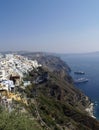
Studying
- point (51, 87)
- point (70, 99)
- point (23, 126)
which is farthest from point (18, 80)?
point (23, 126)

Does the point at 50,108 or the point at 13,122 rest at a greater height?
the point at 13,122

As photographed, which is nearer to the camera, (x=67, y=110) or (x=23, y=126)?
(x=23, y=126)

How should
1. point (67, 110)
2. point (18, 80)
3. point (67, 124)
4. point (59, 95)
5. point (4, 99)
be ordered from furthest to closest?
point (59, 95)
point (18, 80)
point (67, 110)
point (67, 124)
point (4, 99)

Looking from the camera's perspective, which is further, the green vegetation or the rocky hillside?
the rocky hillside

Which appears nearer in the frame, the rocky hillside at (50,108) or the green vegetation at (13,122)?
the green vegetation at (13,122)

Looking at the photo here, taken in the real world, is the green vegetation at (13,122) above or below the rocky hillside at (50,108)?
above

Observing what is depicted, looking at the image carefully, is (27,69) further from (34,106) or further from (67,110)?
(34,106)

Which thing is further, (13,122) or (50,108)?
(50,108)

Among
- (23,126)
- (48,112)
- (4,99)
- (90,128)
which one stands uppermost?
(23,126)

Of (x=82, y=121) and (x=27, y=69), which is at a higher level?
(x=27, y=69)

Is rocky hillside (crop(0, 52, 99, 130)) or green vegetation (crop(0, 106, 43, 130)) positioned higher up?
green vegetation (crop(0, 106, 43, 130))

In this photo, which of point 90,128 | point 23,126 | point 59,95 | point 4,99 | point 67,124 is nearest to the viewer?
point 23,126
